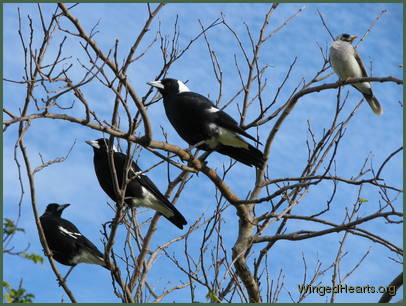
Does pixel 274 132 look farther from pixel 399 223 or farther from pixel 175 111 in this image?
pixel 399 223

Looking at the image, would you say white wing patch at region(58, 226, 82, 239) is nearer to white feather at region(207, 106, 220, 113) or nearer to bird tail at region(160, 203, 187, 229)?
bird tail at region(160, 203, 187, 229)

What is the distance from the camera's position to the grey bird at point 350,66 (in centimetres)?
727

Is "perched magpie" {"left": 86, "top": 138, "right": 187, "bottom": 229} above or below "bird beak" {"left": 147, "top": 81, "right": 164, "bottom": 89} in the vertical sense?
below

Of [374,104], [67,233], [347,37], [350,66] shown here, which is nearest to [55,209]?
[67,233]

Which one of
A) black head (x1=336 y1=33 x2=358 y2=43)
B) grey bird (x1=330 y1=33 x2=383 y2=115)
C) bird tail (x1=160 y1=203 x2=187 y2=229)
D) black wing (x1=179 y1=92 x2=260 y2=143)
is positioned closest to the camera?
black wing (x1=179 y1=92 x2=260 y2=143)

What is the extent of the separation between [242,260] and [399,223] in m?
1.37

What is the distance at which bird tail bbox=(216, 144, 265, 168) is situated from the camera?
510 centimetres

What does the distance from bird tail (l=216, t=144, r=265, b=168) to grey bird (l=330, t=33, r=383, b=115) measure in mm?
2569

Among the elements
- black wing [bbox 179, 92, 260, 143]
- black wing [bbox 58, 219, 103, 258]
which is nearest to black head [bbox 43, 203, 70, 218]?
black wing [bbox 58, 219, 103, 258]

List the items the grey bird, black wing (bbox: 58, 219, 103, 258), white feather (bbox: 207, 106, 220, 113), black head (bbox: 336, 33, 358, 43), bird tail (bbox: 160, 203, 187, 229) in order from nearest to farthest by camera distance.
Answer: white feather (bbox: 207, 106, 220, 113), bird tail (bbox: 160, 203, 187, 229), black wing (bbox: 58, 219, 103, 258), the grey bird, black head (bbox: 336, 33, 358, 43)

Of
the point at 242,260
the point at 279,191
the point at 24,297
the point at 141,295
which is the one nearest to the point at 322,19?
the point at 279,191

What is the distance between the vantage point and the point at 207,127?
5188 mm

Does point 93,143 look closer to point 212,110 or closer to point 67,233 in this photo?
point 67,233

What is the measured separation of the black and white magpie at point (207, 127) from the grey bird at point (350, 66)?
2.57 metres
